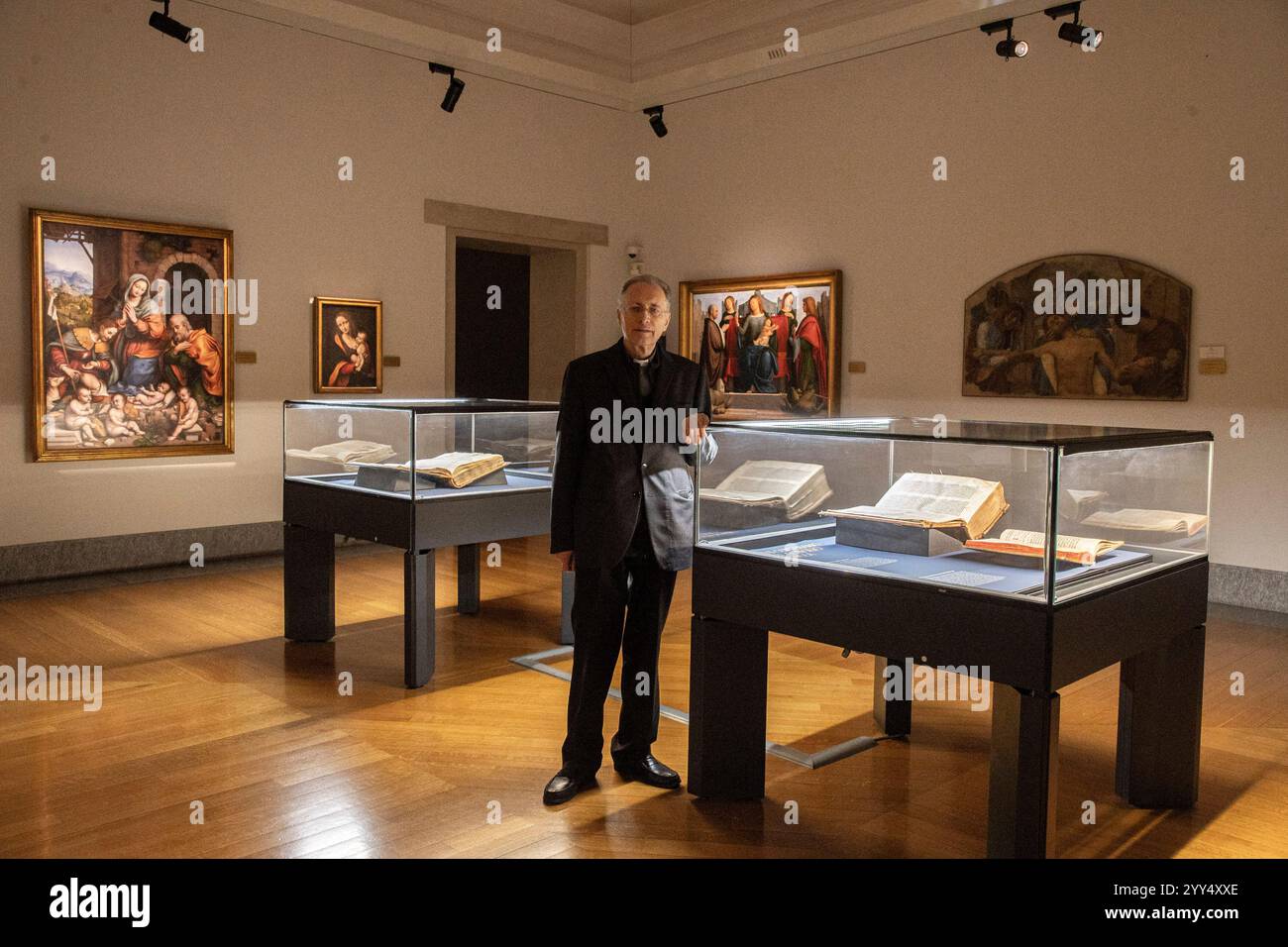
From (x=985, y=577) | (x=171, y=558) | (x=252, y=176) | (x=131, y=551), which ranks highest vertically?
(x=252, y=176)

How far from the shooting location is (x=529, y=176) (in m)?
12.8

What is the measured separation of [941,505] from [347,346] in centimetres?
847

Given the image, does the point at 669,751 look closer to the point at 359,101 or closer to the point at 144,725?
the point at 144,725

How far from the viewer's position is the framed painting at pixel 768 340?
38.7ft

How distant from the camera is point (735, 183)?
12688 mm

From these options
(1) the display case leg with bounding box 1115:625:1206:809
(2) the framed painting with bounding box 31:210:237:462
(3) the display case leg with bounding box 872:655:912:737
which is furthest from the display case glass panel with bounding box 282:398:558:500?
(1) the display case leg with bounding box 1115:625:1206:809

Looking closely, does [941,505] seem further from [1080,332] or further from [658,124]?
[658,124]

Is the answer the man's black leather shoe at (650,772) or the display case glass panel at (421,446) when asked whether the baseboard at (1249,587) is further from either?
the man's black leather shoe at (650,772)

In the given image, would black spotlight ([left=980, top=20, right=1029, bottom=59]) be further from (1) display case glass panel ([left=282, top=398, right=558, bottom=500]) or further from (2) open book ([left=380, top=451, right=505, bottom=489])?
(2) open book ([left=380, top=451, right=505, bottom=489])

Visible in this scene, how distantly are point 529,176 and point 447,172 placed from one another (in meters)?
1.12

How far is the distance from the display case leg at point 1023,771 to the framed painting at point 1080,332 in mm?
6502

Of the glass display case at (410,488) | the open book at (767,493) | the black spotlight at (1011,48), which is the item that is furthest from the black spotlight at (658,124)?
the open book at (767,493)

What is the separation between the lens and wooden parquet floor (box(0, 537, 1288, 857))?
429 centimetres
